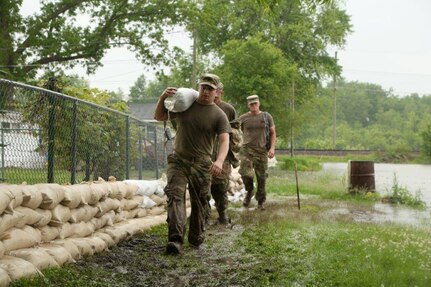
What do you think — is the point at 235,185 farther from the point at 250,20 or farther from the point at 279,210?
the point at 250,20

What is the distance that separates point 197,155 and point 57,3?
69.0 feet

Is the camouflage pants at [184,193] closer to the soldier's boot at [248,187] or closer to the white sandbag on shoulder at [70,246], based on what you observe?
the white sandbag on shoulder at [70,246]

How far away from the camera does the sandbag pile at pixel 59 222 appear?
521 cm

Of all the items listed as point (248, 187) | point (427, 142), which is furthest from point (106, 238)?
point (427, 142)

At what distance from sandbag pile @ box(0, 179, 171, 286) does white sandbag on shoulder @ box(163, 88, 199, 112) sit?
1.12m

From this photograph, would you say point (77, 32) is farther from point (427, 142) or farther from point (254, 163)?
point (427, 142)

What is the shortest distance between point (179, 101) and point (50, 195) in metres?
1.92

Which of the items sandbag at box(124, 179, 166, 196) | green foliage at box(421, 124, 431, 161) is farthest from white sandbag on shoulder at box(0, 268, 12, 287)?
green foliage at box(421, 124, 431, 161)

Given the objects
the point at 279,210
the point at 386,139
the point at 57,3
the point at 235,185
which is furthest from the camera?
the point at 386,139

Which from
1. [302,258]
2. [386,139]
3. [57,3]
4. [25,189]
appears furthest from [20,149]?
[386,139]

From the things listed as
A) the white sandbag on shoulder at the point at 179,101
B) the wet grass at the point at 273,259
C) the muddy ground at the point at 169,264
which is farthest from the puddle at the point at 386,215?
the white sandbag on shoulder at the point at 179,101

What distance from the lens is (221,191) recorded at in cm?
984

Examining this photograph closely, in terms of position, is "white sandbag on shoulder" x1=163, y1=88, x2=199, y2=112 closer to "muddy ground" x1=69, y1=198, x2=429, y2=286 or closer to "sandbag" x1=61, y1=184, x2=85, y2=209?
"sandbag" x1=61, y1=184, x2=85, y2=209

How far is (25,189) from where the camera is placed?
5.64 metres
